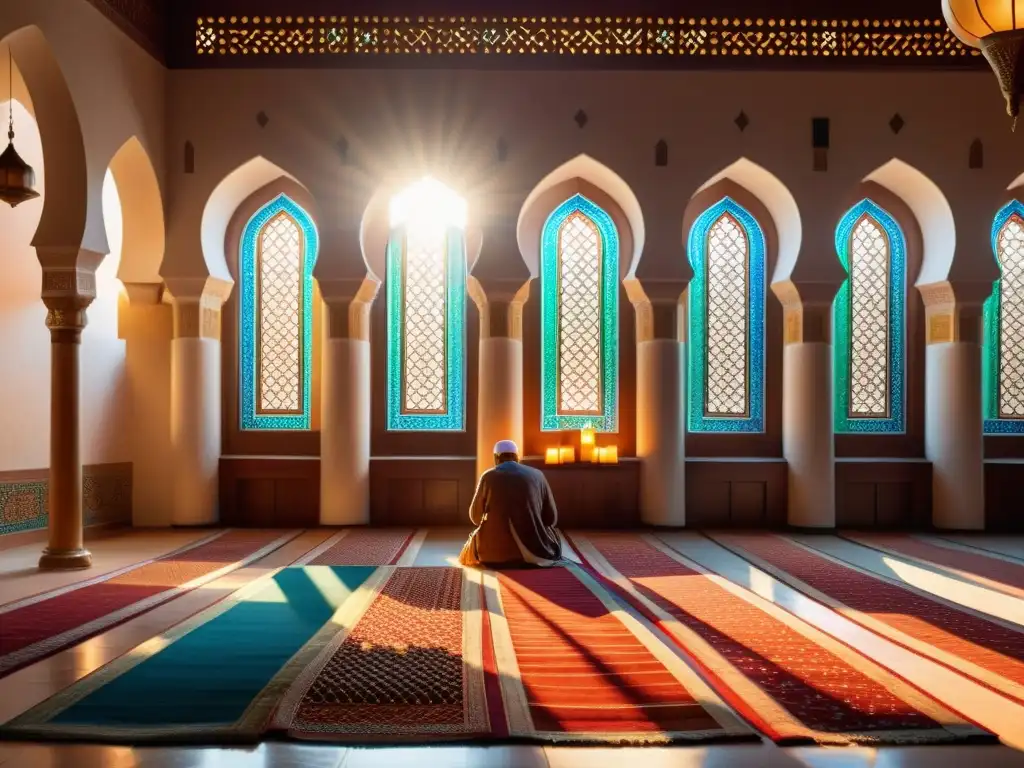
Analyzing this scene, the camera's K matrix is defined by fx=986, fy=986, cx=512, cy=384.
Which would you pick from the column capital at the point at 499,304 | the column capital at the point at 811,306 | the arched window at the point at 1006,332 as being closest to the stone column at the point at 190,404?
the column capital at the point at 499,304

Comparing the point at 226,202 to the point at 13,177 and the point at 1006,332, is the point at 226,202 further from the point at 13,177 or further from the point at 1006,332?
the point at 1006,332

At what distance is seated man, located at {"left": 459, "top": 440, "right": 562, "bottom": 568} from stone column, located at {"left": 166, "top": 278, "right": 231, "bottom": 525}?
368cm

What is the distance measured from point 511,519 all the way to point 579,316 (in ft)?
12.1

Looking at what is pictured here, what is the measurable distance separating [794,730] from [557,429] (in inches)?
272

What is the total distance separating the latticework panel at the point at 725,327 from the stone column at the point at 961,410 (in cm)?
194

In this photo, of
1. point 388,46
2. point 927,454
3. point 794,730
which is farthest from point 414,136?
point 794,730

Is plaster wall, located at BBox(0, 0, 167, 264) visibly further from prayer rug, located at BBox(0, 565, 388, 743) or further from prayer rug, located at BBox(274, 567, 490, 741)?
prayer rug, located at BBox(274, 567, 490, 741)

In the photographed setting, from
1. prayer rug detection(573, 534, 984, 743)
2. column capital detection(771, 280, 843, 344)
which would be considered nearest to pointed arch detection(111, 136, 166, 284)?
prayer rug detection(573, 534, 984, 743)

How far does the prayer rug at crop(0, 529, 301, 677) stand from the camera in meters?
4.85

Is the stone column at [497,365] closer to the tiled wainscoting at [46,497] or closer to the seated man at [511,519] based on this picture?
the seated man at [511,519]

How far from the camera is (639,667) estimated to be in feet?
14.4

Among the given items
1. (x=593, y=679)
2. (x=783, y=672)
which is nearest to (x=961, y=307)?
(x=783, y=672)

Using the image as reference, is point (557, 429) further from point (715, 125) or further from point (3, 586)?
point (3, 586)

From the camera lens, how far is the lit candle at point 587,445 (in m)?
9.89
